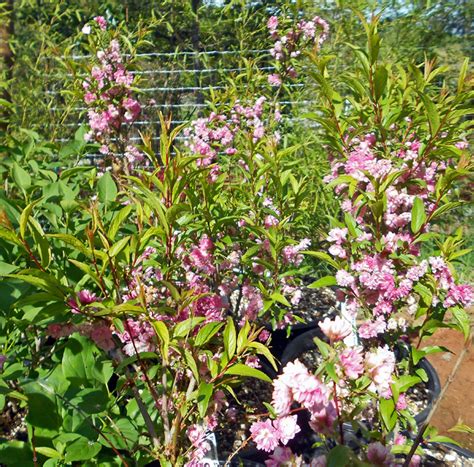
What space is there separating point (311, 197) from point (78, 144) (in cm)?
201

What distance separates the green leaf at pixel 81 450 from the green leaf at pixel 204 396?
0.27 metres

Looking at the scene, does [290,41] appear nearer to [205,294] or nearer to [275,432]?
[205,294]

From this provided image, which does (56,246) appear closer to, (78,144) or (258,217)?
(78,144)

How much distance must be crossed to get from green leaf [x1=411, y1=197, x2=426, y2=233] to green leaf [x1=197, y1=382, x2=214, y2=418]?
0.70 m

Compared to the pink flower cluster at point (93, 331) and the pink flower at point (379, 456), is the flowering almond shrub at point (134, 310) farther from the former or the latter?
the pink flower at point (379, 456)

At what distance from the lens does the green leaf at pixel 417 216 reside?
133 centimetres

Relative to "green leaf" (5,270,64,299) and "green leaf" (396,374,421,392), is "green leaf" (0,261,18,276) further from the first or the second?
"green leaf" (396,374,421,392)

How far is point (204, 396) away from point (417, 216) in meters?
0.74

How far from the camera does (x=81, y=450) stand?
39.9 inches

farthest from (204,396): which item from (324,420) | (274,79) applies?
(274,79)

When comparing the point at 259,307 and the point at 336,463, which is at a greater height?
the point at 336,463

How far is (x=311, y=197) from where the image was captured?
3465 millimetres

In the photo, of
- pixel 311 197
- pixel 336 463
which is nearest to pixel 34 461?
pixel 336 463

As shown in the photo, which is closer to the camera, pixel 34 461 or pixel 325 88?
pixel 34 461
